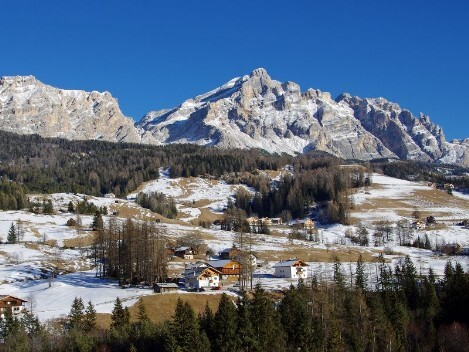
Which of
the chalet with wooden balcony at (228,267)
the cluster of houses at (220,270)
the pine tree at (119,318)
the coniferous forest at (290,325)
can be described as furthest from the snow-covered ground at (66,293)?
the chalet with wooden balcony at (228,267)

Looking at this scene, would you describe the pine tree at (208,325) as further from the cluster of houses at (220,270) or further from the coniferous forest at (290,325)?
the cluster of houses at (220,270)

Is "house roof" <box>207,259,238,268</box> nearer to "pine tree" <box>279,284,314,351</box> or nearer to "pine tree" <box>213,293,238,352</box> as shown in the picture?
Answer: "pine tree" <box>279,284,314,351</box>

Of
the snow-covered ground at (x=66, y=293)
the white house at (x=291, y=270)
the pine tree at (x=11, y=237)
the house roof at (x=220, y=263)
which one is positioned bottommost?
the snow-covered ground at (x=66, y=293)

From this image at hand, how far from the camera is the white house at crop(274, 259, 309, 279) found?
411 feet

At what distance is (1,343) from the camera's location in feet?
245

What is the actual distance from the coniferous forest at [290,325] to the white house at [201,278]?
12.5m

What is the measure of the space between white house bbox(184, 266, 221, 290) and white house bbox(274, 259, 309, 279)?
18.9 metres

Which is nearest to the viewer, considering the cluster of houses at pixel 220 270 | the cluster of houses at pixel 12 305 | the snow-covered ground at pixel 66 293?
the cluster of houses at pixel 12 305

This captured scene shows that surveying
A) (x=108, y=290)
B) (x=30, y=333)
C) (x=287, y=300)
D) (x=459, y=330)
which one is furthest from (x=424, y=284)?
(x=30, y=333)

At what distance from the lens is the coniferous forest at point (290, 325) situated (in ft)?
227

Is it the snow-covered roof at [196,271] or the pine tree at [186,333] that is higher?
the snow-covered roof at [196,271]

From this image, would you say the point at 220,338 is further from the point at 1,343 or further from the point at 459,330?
the point at 459,330

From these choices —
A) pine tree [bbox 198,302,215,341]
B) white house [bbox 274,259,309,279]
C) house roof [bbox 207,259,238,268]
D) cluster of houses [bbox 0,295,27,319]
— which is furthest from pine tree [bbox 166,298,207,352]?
white house [bbox 274,259,309,279]

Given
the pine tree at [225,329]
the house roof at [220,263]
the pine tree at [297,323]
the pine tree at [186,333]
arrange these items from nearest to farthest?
the pine tree at [186,333], the pine tree at [225,329], the pine tree at [297,323], the house roof at [220,263]
